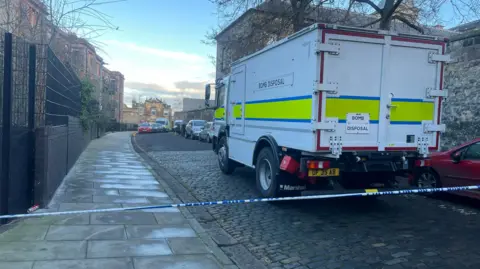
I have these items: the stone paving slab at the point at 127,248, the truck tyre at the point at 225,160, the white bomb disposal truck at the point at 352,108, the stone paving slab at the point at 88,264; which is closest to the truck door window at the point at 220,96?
the truck tyre at the point at 225,160

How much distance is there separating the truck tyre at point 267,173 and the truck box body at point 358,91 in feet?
1.84

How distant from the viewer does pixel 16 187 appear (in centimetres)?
596

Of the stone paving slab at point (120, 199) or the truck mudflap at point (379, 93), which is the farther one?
the stone paving slab at point (120, 199)

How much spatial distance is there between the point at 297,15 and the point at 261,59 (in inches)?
283

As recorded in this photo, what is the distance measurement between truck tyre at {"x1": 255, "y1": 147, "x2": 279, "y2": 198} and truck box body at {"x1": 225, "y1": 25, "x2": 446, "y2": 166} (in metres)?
0.56

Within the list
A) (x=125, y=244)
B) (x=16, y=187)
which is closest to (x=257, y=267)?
(x=125, y=244)

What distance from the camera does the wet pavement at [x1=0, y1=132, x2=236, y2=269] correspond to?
4.55 m

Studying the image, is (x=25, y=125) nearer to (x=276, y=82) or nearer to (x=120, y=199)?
(x=120, y=199)

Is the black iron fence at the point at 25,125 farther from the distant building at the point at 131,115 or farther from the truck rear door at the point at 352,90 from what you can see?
the distant building at the point at 131,115

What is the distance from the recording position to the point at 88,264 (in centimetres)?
443

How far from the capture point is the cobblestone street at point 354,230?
489 centimetres

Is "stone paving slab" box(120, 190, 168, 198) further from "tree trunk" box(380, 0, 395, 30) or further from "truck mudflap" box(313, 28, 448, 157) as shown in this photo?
"tree trunk" box(380, 0, 395, 30)

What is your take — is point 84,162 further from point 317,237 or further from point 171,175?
point 317,237

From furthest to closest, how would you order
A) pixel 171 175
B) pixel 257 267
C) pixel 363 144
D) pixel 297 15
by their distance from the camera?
pixel 297 15, pixel 171 175, pixel 363 144, pixel 257 267
